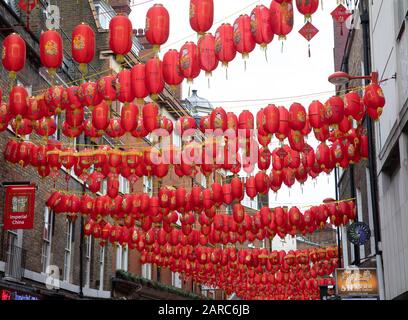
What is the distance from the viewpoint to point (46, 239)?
25078 millimetres

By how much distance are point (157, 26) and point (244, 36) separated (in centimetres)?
162

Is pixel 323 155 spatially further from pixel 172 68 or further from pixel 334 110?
pixel 172 68

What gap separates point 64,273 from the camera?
27125 millimetres

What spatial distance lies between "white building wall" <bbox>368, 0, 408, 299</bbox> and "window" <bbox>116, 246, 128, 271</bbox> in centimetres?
1882

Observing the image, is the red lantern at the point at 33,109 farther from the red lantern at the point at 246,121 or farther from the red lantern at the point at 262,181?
the red lantern at the point at 262,181

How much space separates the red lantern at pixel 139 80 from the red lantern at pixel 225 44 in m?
1.73

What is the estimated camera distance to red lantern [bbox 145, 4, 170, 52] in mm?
12625

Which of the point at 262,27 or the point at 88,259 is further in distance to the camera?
the point at 88,259

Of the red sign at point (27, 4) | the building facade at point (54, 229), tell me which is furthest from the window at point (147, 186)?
the red sign at point (27, 4)

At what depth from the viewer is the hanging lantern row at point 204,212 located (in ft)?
74.0

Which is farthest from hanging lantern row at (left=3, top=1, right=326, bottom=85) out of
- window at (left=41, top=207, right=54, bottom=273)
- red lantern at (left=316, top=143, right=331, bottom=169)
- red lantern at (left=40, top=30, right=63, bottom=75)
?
Result: window at (left=41, top=207, right=54, bottom=273)

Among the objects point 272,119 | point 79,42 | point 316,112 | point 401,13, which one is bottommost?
point 272,119

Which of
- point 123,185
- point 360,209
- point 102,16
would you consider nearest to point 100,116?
point 360,209

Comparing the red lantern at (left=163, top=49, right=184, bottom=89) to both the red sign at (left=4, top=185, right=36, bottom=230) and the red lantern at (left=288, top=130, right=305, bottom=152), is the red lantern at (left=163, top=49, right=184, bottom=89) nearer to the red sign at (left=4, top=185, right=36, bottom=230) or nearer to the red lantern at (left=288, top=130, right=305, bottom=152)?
the red lantern at (left=288, top=130, right=305, bottom=152)
